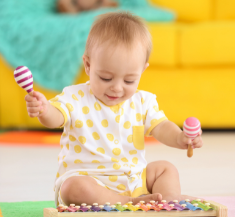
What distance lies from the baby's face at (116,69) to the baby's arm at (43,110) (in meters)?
0.09

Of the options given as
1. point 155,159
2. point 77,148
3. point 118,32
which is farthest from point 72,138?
point 155,159

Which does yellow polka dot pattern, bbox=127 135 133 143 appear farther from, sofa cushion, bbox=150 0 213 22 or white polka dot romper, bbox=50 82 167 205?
sofa cushion, bbox=150 0 213 22

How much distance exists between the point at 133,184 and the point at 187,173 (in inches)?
18.6

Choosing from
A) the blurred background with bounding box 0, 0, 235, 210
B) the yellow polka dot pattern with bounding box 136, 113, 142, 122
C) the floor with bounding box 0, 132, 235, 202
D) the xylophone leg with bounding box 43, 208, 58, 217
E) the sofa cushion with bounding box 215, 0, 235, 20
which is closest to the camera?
the xylophone leg with bounding box 43, 208, 58, 217

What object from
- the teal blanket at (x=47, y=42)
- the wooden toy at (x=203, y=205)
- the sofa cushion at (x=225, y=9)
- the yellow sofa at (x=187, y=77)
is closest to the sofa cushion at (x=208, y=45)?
the yellow sofa at (x=187, y=77)

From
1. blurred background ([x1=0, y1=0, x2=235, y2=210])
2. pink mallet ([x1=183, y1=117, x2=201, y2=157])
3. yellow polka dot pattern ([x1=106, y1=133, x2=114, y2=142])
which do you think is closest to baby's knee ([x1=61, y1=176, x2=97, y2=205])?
yellow polka dot pattern ([x1=106, y1=133, x2=114, y2=142])

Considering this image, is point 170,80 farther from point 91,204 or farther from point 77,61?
point 91,204

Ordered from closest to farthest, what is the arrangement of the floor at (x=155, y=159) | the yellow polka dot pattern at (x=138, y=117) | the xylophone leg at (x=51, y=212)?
the xylophone leg at (x=51, y=212), the yellow polka dot pattern at (x=138, y=117), the floor at (x=155, y=159)

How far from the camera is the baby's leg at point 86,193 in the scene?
778 millimetres

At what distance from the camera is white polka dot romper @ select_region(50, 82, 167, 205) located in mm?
841

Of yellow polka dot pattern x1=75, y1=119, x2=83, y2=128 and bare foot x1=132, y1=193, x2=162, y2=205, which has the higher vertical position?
yellow polka dot pattern x1=75, y1=119, x2=83, y2=128

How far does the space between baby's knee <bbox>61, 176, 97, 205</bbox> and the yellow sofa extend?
1059 mm

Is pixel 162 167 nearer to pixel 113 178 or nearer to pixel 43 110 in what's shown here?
pixel 113 178

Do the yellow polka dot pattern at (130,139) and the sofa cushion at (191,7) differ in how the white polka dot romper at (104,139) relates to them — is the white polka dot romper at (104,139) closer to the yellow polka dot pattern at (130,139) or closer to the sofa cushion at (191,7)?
the yellow polka dot pattern at (130,139)
